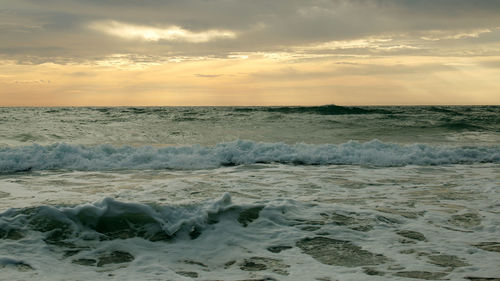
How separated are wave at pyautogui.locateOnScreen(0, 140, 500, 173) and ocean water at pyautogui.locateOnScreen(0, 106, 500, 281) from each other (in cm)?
4

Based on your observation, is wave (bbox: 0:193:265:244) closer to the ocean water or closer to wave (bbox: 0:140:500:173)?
the ocean water

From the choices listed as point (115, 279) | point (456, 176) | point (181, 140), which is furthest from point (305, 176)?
point (181, 140)

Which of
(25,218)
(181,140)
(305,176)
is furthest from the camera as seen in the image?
(181,140)

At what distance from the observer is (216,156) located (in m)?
9.75

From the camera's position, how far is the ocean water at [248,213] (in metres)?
3.31

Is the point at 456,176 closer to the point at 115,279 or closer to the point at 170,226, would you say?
the point at 170,226

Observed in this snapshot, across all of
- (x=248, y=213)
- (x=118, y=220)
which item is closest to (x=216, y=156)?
(x=248, y=213)

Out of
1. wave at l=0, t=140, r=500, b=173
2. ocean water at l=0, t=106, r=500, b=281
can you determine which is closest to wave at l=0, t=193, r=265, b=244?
ocean water at l=0, t=106, r=500, b=281

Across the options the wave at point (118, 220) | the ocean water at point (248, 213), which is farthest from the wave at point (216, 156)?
the wave at point (118, 220)

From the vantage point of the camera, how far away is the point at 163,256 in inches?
141

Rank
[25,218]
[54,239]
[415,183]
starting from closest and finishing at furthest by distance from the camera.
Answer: [54,239] < [25,218] < [415,183]

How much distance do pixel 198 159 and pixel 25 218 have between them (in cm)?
526

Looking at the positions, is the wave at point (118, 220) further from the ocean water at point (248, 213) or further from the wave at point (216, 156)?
the wave at point (216, 156)

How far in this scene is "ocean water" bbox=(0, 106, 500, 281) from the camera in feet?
10.9
